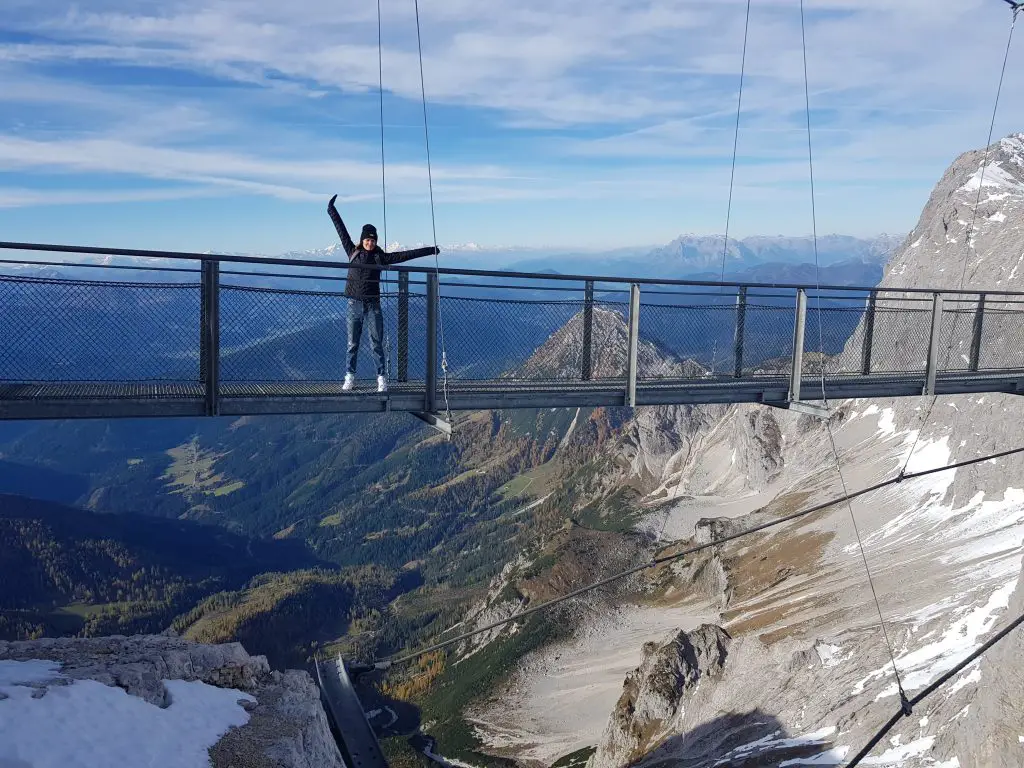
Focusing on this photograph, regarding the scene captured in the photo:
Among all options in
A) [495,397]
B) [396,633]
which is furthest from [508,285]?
[396,633]

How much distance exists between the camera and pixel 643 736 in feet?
166

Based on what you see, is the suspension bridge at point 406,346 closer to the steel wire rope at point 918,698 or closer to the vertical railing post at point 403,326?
the vertical railing post at point 403,326

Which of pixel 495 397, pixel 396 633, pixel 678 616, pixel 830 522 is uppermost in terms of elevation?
pixel 495 397

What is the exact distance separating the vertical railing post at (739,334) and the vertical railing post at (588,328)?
2.55 meters

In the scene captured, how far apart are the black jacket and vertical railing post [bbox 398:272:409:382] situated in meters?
0.33

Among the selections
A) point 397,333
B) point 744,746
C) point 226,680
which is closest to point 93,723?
point 226,680

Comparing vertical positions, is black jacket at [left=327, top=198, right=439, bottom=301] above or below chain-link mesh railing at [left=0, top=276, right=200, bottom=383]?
above

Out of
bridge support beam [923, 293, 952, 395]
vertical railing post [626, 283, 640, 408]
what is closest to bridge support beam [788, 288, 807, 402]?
bridge support beam [923, 293, 952, 395]

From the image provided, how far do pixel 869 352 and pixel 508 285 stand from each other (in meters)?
6.95

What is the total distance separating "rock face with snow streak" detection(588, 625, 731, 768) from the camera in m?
50.9

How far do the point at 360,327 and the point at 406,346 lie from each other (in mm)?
714

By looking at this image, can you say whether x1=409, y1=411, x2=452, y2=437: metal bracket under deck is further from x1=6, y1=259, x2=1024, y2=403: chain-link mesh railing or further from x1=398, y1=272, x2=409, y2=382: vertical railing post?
x1=398, y1=272, x2=409, y2=382: vertical railing post

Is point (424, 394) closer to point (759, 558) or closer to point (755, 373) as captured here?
point (755, 373)

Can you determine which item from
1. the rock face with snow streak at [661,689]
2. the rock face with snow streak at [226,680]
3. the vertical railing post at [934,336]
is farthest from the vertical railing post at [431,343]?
the rock face with snow streak at [661,689]
